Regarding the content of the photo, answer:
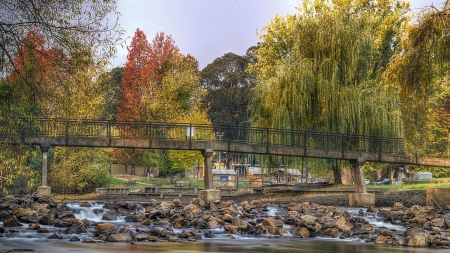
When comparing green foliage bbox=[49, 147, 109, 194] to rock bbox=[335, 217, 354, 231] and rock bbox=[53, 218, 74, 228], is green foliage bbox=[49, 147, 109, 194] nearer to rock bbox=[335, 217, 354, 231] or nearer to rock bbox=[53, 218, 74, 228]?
rock bbox=[53, 218, 74, 228]

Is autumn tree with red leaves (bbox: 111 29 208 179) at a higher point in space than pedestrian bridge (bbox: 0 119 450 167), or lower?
higher

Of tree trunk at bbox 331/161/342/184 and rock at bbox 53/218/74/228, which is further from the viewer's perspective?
tree trunk at bbox 331/161/342/184

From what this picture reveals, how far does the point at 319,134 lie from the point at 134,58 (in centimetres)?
3433

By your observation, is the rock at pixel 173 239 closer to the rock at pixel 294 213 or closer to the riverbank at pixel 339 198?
the rock at pixel 294 213

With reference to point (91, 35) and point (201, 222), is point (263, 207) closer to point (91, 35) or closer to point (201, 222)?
point (201, 222)

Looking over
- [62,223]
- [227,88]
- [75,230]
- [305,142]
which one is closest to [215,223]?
[75,230]

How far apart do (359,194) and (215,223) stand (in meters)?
12.9

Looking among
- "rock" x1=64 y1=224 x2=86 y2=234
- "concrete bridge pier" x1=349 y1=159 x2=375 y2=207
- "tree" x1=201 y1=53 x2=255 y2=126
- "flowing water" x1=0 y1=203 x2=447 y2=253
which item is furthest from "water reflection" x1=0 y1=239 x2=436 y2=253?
"tree" x1=201 y1=53 x2=255 y2=126

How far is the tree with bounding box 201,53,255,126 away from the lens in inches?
3172

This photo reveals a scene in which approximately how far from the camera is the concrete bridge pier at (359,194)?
33562 mm

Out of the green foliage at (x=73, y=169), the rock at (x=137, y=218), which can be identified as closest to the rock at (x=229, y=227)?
the rock at (x=137, y=218)

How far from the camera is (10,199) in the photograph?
2922 cm

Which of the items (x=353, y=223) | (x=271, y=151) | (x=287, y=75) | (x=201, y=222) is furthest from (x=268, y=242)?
(x=287, y=75)

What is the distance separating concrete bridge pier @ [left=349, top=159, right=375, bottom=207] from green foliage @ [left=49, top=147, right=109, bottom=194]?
22270mm
